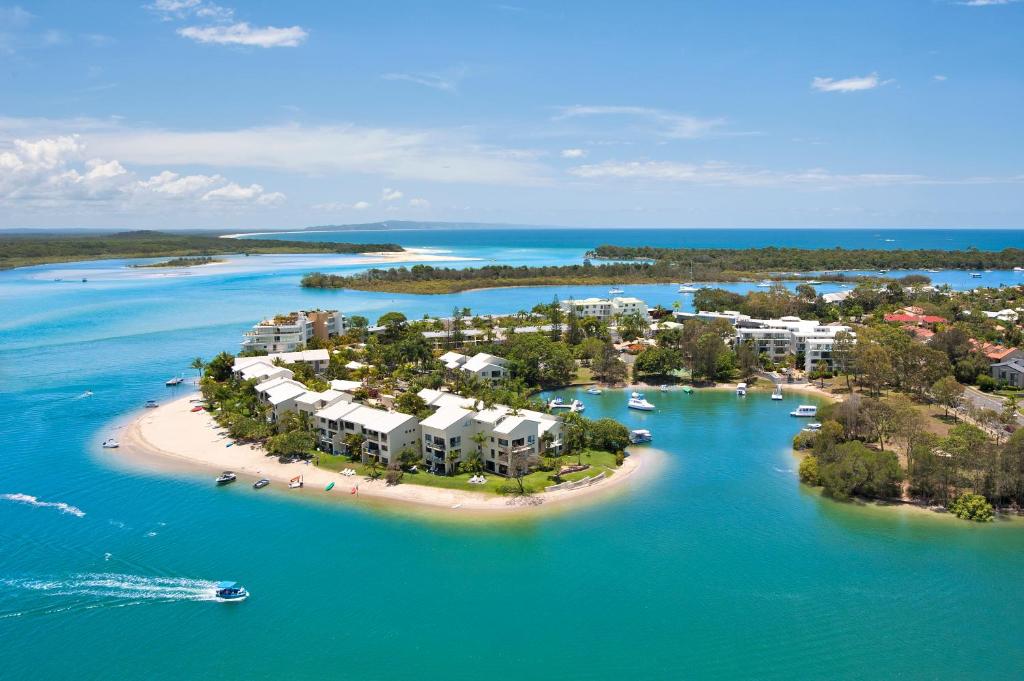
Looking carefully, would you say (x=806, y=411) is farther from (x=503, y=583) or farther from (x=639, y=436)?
(x=503, y=583)

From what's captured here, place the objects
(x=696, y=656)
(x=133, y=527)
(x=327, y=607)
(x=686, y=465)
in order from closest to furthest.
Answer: (x=696, y=656)
(x=327, y=607)
(x=133, y=527)
(x=686, y=465)

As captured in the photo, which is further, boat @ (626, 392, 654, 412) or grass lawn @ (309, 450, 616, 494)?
boat @ (626, 392, 654, 412)

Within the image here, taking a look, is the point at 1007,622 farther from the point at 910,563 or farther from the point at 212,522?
the point at 212,522

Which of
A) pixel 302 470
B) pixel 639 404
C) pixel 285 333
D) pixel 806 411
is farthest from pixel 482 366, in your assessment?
pixel 806 411

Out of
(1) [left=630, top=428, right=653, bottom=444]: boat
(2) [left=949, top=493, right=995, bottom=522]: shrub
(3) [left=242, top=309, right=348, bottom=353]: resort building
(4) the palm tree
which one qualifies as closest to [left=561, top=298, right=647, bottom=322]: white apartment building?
(3) [left=242, top=309, right=348, bottom=353]: resort building

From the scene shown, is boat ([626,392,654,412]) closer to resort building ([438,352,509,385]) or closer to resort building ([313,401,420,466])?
resort building ([438,352,509,385])

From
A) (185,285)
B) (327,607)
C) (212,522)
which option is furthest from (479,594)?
(185,285)
